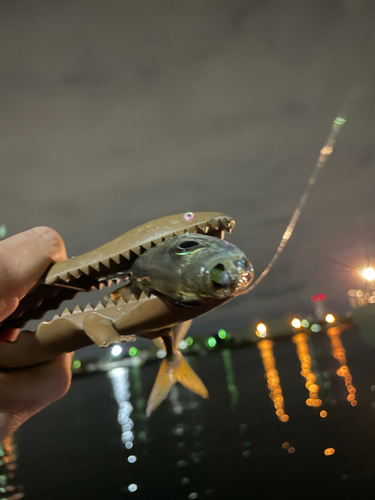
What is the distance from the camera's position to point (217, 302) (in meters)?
2.48

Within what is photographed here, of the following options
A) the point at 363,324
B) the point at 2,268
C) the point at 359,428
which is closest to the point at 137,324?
the point at 2,268

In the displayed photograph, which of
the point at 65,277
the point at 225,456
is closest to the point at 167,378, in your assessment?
the point at 65,277

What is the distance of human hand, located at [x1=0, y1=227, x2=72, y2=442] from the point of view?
2.74m

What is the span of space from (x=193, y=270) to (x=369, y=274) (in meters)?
27.4

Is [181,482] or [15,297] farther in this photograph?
[181,482]

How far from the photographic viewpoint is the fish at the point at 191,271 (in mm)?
2113

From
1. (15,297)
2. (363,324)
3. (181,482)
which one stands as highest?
(363,324)

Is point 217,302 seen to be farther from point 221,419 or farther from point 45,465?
point 221,419

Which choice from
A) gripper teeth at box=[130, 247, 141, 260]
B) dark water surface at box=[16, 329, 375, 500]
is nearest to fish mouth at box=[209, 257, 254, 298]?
gripper teeth at box=[130, 247, 141, 260]

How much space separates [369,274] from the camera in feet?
87.4

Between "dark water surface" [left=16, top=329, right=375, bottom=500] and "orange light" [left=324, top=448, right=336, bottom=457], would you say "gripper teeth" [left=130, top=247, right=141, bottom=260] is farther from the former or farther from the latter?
"orange light" [left=324, top=448, right=336, bottom=457]

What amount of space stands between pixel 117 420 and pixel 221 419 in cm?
814

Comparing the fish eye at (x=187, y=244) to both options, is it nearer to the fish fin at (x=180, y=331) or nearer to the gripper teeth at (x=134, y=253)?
the gripper teeth at (x=134, y=253)

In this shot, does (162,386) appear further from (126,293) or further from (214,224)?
(214,224)
